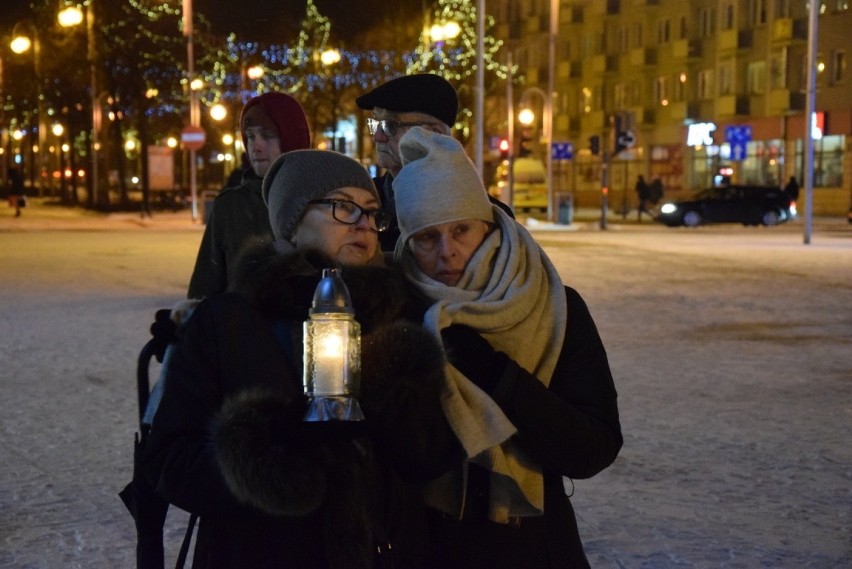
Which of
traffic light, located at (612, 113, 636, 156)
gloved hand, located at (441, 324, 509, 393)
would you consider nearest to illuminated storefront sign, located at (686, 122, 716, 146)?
traffic light, located at (612, 113, 636, 156)

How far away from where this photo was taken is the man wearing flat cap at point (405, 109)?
4.42 metres

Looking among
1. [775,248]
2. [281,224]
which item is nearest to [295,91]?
[775,248]

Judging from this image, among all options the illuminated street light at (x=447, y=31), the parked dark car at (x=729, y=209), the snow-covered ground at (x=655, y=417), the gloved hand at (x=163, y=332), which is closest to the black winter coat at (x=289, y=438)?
the gloved hand at (x=163, y=332)

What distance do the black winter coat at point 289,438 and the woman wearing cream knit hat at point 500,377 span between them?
3.4 inches

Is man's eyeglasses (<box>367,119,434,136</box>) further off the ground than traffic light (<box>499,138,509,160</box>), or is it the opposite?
traffic light (<box>499,138,509,160</box>)

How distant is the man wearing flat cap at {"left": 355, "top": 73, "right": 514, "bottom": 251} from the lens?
174 inches

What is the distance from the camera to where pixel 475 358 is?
8.73 ft

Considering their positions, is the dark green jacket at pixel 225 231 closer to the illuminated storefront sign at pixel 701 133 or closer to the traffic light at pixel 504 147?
the traffic light at pixel 504 147

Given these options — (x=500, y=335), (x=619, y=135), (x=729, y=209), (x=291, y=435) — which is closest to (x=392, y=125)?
(x=500, y=335)

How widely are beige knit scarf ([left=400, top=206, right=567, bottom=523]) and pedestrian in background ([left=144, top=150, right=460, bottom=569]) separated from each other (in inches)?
2.6

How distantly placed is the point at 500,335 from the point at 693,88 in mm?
62538

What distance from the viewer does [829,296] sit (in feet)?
53.6

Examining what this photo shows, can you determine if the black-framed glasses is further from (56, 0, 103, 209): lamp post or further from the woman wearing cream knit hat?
(56, 0, 103, 209): lamp post

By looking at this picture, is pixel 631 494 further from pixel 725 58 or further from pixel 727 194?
pixel 725 58
